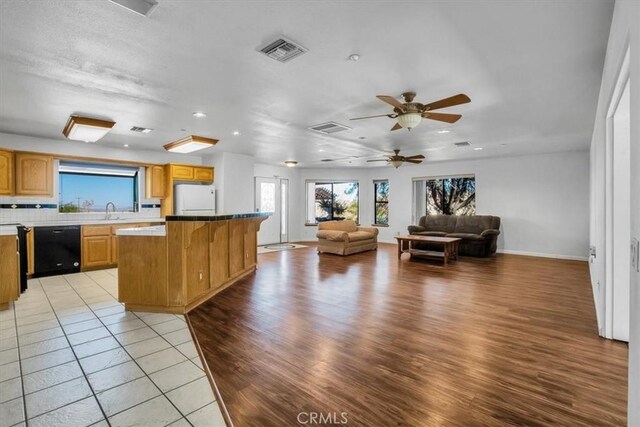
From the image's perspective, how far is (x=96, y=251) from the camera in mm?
5711

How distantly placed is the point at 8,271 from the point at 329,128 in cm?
448

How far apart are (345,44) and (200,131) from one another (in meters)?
A: 3.54

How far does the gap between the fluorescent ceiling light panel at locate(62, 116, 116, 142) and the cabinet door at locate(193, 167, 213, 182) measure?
90.1 inches

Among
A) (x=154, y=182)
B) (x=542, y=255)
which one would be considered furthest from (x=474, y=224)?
(x=154, y=182)

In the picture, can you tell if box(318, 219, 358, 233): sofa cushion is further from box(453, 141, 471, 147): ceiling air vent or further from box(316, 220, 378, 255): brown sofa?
box(453, 141, 471, 147): ceiling air vent

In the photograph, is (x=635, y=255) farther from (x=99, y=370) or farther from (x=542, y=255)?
(x=542, y=255)

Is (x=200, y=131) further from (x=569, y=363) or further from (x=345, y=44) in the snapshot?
(x=569, y=363)

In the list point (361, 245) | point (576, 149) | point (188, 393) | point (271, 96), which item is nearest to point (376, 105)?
point (271, 96)

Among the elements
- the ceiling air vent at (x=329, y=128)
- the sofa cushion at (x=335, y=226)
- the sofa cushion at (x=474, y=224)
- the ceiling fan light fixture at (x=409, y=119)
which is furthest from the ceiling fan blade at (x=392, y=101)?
the sofa cushion at (x=474, y=224)

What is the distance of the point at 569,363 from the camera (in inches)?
93.7

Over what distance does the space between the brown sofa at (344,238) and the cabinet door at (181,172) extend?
10.8 feet

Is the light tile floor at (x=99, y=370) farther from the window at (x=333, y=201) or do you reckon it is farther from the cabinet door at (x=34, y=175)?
the window at (x=333, y=201)

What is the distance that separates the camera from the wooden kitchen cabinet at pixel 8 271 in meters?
3.56

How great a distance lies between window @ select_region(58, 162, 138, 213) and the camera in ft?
19.5
